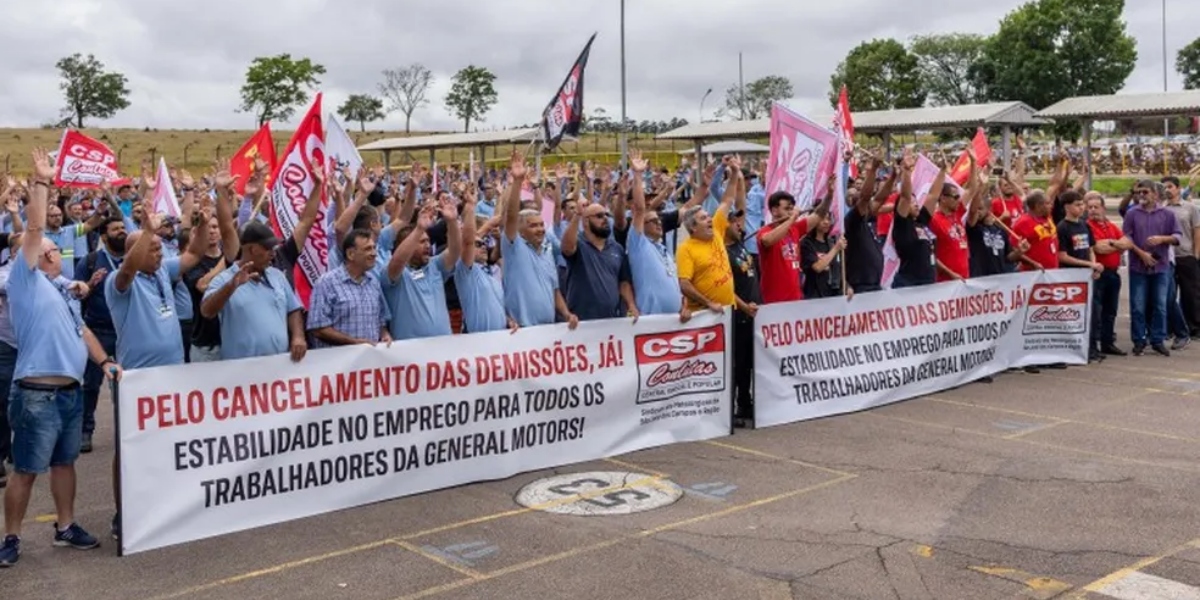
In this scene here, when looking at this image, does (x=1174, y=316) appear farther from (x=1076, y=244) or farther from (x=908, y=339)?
(x=908, y=339)

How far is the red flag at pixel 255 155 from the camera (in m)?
11.0

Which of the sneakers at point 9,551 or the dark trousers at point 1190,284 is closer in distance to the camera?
the sneakers at point 9,551

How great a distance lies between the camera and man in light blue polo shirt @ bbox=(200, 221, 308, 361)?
21.1ft

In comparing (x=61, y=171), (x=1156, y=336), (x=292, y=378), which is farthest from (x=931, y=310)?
(x=61, y=171)

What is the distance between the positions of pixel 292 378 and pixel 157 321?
799 mm

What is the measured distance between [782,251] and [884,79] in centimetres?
7164

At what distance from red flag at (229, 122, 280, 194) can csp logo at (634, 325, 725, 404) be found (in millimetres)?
4012

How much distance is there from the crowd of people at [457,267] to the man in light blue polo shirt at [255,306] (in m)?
0.01

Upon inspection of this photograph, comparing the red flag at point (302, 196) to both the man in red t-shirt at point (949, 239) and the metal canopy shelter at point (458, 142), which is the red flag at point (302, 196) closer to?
the man in red t-shirt at point (949, 239)

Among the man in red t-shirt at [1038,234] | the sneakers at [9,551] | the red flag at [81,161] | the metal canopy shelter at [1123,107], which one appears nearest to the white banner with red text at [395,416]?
the sneakers at [9,551]

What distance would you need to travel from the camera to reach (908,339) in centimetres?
1018

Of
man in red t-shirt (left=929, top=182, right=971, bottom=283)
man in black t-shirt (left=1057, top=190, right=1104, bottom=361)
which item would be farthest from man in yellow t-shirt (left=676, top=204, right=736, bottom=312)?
man in black t-shirt (left=1057, top=190, right=1104, bottom=361)

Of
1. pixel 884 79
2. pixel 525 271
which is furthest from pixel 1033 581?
pixel 884 79

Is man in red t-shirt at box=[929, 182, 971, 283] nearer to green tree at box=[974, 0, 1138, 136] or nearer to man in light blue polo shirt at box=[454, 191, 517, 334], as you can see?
man in light blue polo shirt at box=[454, 191, 517, 334]
